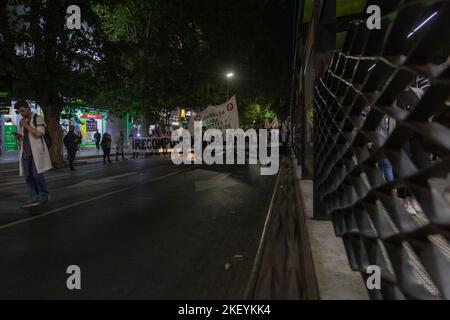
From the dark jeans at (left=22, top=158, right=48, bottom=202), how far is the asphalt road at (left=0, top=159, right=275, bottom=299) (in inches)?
12.6

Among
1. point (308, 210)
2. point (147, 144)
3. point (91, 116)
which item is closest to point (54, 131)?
point (147, 144)

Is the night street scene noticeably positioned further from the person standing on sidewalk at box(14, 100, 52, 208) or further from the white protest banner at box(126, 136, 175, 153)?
the white protest banner at box(126, 136, 175, 153)

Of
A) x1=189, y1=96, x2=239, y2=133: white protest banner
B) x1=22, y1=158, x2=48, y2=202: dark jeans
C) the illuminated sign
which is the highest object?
the illuminated sign

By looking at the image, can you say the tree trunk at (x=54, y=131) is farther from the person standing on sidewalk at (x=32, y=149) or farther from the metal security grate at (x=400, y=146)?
the metal security grate at (x=400, y=146)

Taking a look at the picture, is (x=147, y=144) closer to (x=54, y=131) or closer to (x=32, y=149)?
(x=54, y=131)

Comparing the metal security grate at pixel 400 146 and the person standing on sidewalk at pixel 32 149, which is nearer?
the metal security grate at pixel 400 146

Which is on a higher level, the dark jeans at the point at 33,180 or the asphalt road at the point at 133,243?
the dark jeans at the point at 33,180

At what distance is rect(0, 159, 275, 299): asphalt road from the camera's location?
12.3 feet

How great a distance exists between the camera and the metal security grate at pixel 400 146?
179 centimetres

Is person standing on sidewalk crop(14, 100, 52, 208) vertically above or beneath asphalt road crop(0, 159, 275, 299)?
above

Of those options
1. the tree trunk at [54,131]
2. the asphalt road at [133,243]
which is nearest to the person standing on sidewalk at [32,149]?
the asphalt road at [133,243]

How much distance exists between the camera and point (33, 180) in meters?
8.09

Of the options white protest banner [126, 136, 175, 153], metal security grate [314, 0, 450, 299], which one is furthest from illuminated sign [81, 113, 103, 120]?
metal security grate [314, 0, 450, 299]

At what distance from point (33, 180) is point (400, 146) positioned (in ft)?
23.9
